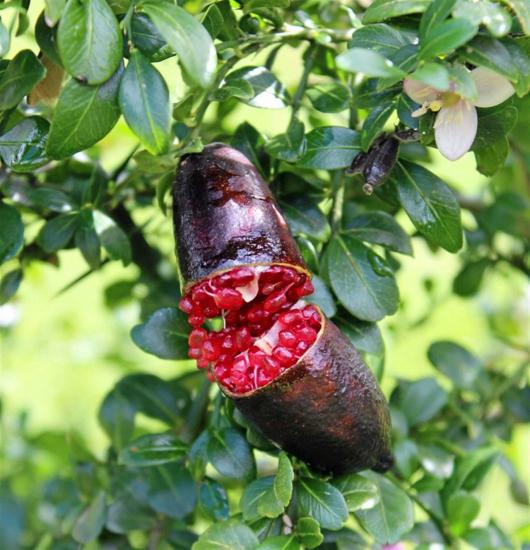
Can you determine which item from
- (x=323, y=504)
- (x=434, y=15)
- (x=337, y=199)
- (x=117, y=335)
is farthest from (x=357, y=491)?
(x=117, y=335)

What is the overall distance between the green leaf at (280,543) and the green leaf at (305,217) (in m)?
0.25

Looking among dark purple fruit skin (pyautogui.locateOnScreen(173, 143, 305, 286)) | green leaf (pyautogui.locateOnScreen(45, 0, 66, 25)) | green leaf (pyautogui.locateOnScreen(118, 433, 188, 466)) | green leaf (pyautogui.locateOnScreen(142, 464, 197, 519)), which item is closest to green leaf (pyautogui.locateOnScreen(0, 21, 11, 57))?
green leaf (pyautogui.locateOnScreen(45, 0, 66, 25))

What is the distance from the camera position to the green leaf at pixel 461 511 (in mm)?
894

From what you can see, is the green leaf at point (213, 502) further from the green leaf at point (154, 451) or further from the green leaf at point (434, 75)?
the green leaf at point (434, 75)

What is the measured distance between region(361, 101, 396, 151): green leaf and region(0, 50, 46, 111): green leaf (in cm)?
24

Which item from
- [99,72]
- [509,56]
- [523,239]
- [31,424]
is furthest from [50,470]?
[509,56]

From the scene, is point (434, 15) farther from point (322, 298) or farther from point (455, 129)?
point (322, 298)

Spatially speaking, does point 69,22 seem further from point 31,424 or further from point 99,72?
point 31,424

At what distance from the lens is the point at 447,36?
23.2 inches

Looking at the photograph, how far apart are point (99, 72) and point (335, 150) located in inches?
8.5

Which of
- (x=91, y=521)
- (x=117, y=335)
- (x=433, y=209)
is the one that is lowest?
(x=117, y=335)

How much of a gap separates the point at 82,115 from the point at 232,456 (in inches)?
12.0

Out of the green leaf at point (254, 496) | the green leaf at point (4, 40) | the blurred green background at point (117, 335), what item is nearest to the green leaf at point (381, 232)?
the green leaf at point (254, 496)

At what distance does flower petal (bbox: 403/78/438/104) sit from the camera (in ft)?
2.16
